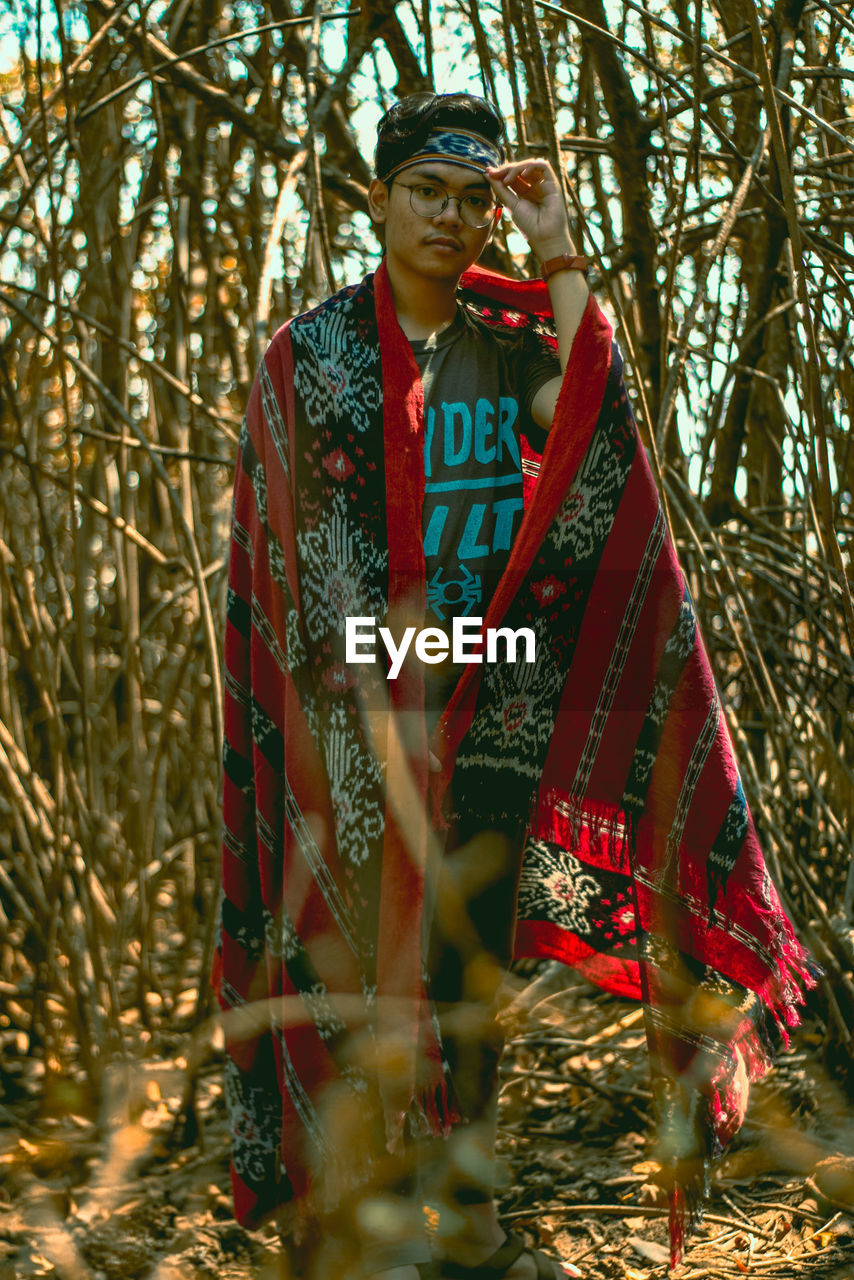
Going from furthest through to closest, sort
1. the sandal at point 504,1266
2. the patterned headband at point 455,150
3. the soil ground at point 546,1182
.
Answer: the soil ground at point 546,1182, the sandal at point 504,1266, the patterned headband at point 455,150

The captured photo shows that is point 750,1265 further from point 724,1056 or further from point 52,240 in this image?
point 52,240

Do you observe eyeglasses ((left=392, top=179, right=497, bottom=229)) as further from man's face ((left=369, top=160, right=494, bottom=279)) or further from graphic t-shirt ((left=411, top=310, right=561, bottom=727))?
graphic t-shirt ((left=411, top=310, right=561, bottom=727))

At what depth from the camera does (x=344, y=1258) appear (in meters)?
1.06

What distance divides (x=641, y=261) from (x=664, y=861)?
893 mm

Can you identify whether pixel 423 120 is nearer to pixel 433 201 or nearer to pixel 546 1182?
pixel 433 201

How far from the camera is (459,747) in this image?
3.34 feet

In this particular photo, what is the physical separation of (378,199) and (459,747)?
57 cm

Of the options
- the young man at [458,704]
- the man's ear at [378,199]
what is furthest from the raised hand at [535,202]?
the man's ear at [378,199]

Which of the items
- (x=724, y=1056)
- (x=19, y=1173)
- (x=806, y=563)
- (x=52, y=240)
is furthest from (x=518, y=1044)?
(x=52, y=240)

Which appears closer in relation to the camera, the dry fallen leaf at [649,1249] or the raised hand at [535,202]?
the raised hand at [535,202]

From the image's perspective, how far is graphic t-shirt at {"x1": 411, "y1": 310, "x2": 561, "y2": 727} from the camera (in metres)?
0.99

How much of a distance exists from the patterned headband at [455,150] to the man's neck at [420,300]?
3.8 inches

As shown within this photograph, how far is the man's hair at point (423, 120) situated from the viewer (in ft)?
3.12

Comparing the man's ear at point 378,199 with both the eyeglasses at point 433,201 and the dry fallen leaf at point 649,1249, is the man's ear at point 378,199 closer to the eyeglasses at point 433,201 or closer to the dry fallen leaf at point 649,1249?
the eyeglasses at point 433,201
